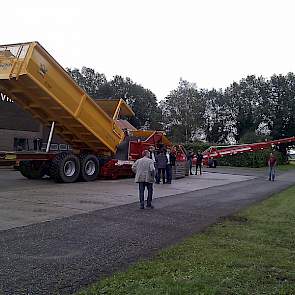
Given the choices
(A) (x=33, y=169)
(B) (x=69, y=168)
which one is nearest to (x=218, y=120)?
(A) (x=33, y=169)

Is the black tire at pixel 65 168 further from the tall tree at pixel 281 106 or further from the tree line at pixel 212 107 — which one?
the tall tree at pixel 281 106

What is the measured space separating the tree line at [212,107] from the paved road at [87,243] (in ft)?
180

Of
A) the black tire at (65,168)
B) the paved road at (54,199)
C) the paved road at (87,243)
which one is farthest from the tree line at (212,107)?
the paved road at (87,243)

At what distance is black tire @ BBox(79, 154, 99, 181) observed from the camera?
62.4ft

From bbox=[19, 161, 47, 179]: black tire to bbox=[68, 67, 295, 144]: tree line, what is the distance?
46.4 meters

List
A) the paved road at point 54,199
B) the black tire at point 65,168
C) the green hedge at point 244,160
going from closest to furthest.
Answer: the paved road at point 54,199 < the black tire at point 65,168 < the green hedge at point 244,160

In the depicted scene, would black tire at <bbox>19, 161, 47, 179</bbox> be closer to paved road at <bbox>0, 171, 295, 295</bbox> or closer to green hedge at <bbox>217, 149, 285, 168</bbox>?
paved road at <bbox>0, 171, 295, 295</bbox>

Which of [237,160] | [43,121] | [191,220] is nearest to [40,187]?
[43,121]

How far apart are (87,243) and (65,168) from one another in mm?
10978

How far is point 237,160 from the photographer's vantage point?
44562 mm

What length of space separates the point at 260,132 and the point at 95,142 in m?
53.6

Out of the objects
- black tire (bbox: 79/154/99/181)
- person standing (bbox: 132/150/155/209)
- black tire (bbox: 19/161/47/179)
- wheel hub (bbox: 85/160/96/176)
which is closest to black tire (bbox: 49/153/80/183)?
black tire (bbox: 79/154/99/181)

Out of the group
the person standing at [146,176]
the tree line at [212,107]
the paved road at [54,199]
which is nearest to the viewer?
the paved road at [54,199]

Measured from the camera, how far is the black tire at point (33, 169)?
19688 mm
